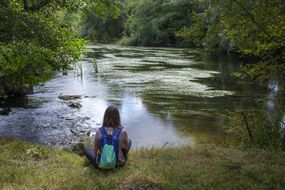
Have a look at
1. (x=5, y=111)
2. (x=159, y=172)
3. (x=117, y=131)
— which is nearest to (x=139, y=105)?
(x=5, y=111)

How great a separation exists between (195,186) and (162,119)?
10521mm

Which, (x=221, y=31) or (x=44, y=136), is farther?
(x=44, y=136)

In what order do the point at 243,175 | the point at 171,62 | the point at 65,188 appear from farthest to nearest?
the point at 171,62, the point at 243,175, the point at 65,188

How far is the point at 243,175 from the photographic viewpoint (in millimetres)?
6172

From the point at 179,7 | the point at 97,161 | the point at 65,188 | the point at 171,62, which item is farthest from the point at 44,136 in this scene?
the point at 179,7

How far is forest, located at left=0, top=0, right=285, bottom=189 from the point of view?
6.32 metres

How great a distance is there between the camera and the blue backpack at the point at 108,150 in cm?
643

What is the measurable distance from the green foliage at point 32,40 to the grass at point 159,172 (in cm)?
353

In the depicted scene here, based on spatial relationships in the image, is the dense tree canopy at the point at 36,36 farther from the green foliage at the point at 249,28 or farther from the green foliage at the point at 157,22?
the green foliage at the point at 157,22

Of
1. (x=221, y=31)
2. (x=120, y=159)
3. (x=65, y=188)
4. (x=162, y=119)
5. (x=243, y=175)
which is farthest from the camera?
(x=162, y=119)

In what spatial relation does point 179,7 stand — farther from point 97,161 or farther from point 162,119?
point 97,161

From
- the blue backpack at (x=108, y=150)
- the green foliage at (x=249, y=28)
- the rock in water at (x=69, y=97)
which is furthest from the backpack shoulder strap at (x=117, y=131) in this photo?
the rock in water at (x=69, y=97)

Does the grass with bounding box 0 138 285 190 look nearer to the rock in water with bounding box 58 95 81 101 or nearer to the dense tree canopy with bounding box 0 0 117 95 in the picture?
the dense tree canopy with bounding box 0 0 117 95

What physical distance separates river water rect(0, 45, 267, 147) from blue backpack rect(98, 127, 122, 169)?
3.18 meters
